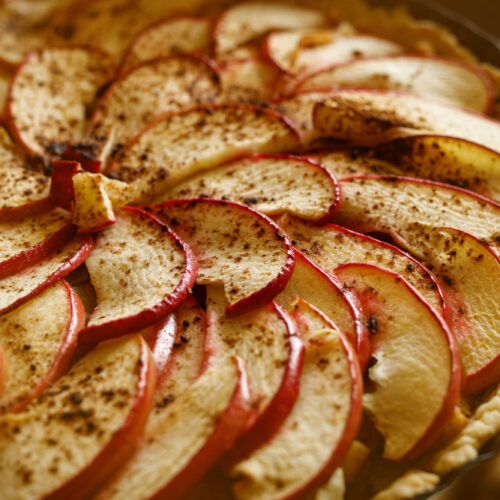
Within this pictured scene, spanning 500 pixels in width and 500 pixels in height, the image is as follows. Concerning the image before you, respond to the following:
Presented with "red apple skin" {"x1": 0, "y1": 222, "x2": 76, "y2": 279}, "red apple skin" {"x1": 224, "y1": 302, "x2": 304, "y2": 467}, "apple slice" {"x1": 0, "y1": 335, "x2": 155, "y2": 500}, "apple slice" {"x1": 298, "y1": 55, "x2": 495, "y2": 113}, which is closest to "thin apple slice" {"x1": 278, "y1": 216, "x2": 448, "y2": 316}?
"red apple skin" {"x1": 224, "y1": 302, "x2": 304, "y2": 467}

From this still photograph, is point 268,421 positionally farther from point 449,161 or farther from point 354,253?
point 449,161

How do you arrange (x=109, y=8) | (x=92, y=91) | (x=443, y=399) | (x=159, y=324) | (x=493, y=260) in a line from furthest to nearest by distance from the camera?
(x=109, y=8), (x=92, y=91), (x=493, y=260), (x=159, y=324), (x=443, y=399)

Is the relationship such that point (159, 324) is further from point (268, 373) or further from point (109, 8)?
point (109, 8)

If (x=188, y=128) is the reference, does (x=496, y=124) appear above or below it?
above

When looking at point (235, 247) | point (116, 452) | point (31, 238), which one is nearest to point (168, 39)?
point (31, 238)

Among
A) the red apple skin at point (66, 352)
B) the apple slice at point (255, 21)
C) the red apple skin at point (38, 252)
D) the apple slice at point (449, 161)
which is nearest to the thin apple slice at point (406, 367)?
the apple slice at point (449, 161)

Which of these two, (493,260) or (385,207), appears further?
(385,207)

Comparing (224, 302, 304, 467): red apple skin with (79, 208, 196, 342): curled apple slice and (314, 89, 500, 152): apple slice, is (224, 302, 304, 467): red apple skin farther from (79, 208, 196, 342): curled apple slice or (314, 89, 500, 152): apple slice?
(314, 89, 500, 152): apple slice

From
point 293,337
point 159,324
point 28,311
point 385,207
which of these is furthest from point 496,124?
point 28,311

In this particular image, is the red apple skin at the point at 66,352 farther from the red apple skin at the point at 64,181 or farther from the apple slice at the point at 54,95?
the apple slice at the point at 54,95
